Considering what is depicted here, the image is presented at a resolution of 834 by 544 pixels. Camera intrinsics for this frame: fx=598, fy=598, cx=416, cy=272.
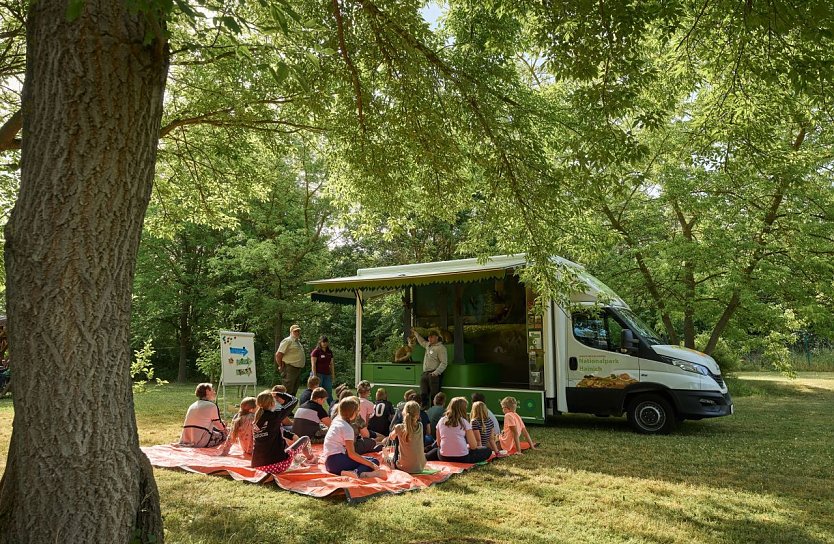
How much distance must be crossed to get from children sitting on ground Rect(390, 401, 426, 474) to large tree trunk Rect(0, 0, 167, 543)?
12.9 feet

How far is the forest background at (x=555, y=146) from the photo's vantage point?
570 centimetres

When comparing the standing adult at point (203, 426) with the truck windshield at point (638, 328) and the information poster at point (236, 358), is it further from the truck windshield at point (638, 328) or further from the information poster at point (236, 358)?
the truck windshield at point (638, 328)

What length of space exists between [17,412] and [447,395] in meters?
8.92

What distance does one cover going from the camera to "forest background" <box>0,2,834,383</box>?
5.70 meters

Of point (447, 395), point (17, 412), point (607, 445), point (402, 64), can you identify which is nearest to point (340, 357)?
point (447, 395)

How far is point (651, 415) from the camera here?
390 inches

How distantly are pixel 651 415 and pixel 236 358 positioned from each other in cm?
807

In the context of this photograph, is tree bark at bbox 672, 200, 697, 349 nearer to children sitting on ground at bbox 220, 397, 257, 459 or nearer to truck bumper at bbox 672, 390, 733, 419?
truck bumper at bbox 672, 390, 733, 419

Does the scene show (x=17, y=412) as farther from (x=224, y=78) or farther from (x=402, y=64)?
(x=224, y=78)

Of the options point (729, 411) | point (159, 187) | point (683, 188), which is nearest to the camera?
point (729, 411)

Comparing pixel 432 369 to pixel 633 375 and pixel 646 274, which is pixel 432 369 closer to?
pixel 633 375

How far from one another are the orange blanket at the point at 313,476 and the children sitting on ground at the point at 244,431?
5.1 inches

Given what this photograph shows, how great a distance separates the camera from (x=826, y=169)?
48.1 ft

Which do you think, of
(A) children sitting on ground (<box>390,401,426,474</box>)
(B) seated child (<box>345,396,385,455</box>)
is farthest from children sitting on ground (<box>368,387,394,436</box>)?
(A) children sitting on ground (<box>390,401,426,474</box>)
